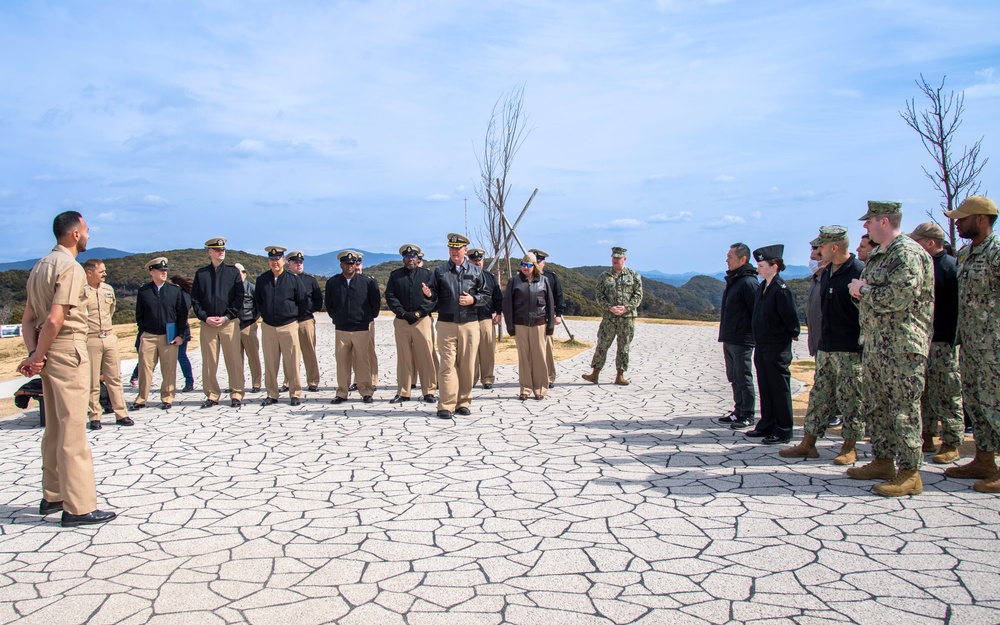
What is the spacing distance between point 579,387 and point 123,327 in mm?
21104

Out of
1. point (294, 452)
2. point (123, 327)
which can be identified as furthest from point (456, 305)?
point (123, 327)

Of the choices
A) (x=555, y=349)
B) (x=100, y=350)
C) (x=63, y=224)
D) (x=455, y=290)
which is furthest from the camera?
(x=555, y=349)

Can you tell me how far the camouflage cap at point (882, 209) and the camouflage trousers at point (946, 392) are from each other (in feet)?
5.51

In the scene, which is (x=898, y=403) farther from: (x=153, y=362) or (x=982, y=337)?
(x=153, y=362)

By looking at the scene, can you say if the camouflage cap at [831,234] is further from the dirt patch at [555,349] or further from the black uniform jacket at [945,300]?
the dirt patch at [555,349]

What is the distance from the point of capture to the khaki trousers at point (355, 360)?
10133mm

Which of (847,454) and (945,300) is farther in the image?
(945,300)

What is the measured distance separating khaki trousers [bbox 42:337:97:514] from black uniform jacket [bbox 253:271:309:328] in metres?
4.94

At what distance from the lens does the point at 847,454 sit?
6340 millimetres

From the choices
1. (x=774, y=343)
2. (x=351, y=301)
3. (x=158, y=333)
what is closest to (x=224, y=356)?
(x=158, y=333)

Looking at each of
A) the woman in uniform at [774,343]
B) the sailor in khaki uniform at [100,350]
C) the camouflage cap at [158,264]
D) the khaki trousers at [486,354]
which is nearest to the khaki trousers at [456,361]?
the khaki trousers at [486,354]

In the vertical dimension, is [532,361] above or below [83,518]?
above

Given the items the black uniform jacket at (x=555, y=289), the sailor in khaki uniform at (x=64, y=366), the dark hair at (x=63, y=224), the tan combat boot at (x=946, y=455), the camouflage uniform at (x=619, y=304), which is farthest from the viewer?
the black uniform jacket at (x=555, y=289)

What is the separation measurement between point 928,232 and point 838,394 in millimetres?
1866
